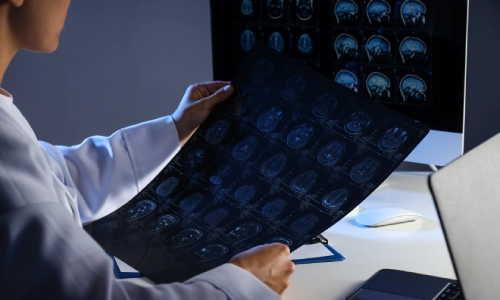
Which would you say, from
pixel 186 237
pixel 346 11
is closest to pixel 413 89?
pixel 346 11

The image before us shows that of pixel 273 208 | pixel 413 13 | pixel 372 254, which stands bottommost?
pixel 372 254

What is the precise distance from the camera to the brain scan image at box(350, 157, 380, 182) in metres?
0.96

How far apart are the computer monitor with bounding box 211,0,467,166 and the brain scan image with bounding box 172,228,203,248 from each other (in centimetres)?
46

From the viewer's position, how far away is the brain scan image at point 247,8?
138cm

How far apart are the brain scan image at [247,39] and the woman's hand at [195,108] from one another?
24 centimetres

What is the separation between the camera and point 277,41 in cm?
136

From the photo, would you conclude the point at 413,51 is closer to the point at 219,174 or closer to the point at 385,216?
the point at 385,216

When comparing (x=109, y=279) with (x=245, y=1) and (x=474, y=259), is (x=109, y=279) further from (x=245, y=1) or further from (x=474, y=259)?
(x=245, y=1)

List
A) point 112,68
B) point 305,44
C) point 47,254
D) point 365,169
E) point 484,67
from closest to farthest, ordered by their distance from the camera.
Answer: point 47,254 → point 365,169 → point 305,44 → point 484,67 → point 112,68

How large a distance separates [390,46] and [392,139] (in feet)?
1.10

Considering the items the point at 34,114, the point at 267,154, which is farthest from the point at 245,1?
the point at 34,114

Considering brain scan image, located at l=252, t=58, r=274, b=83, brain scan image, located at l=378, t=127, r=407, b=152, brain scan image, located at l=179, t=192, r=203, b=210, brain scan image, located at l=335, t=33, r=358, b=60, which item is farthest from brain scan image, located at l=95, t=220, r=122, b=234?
brain scan image, located at l=335, t=33, r=358, b=60

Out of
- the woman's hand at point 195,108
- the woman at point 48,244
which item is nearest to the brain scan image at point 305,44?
the woman's hand at point 195,108

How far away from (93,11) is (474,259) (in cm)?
189
